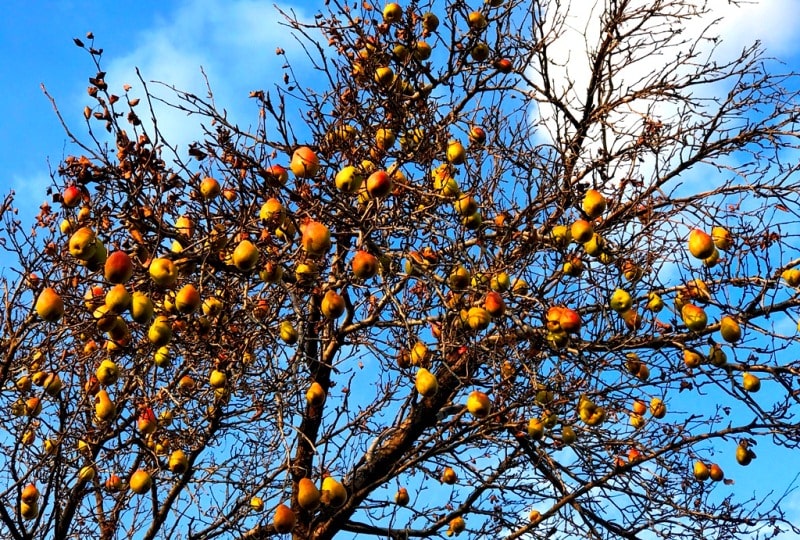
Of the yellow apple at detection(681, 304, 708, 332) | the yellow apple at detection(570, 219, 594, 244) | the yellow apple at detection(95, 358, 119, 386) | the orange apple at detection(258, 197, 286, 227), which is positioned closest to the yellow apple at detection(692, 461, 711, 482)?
the yellow apple at detection(681, 304, 708, 332)

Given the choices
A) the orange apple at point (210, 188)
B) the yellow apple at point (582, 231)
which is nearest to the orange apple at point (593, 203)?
the yellow apple at point (582, 231)

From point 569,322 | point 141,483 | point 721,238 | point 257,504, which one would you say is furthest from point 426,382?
point 257,504

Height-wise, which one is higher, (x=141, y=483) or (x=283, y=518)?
(x=141, y=483)

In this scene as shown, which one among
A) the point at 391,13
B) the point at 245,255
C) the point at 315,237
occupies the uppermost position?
the point at 391,13

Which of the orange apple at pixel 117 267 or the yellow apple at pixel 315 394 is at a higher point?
the yellow apple at pixel 315 394

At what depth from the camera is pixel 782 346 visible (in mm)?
4875

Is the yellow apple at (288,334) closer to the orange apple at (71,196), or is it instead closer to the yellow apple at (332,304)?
the yellow apple at (332,304)

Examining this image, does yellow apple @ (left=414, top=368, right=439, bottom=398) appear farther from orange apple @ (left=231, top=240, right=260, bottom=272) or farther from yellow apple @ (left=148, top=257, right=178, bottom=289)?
yellow apple @ (left=148, top=257, right=178, bottom=289)

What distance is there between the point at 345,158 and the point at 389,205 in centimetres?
42

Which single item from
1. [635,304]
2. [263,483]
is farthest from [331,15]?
[263,483]

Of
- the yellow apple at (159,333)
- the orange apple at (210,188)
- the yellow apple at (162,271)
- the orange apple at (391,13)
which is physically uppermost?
the orange apple at (391,13)

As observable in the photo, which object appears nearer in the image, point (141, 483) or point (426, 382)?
point (426, 382)

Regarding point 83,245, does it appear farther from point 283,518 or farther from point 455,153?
point 455,153

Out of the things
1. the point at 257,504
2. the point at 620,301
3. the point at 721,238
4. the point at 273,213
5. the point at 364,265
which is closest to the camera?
the point at 364,265
